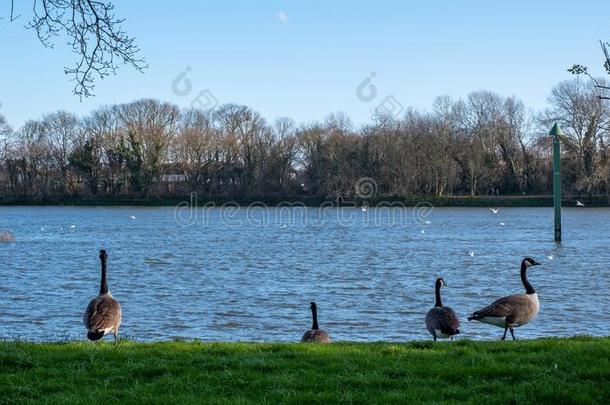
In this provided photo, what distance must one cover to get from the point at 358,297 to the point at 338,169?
82.5m

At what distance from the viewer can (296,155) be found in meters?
118

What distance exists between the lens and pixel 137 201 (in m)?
116

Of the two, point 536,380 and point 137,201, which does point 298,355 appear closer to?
point 536,380

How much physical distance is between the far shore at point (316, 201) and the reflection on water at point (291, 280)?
4103 cm

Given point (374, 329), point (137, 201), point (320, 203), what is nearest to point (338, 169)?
point (320, 203)

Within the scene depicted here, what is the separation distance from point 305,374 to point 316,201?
10385cm

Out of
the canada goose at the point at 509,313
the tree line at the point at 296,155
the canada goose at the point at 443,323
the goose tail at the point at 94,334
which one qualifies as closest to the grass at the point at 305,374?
the goose tail at the point at 94,334

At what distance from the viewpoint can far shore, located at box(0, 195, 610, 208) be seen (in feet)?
326

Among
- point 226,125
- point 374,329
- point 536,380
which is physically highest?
point 226,125

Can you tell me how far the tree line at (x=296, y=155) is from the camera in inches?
3976

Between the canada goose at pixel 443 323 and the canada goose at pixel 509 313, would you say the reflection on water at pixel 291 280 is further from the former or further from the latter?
the canada goose at pixel 443 323

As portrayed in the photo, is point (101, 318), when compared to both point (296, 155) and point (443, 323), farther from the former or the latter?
point (296, 155)

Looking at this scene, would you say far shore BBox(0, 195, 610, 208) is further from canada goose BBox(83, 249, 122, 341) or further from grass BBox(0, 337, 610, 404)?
grass BBox(0, 337, 610, 404)

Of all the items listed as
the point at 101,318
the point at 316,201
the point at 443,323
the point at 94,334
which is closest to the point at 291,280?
the point at 443,323
